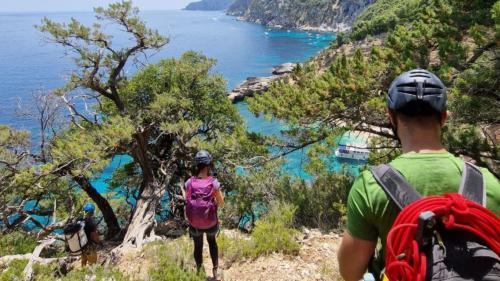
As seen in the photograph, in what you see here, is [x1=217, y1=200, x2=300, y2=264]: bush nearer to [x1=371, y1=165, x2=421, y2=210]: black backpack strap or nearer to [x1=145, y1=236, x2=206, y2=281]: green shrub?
[x1=145, y1=236, x2=206, y2=281]: green shrub

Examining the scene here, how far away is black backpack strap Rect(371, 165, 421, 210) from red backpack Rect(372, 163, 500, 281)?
52 millimetres

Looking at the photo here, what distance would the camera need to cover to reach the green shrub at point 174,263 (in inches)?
196

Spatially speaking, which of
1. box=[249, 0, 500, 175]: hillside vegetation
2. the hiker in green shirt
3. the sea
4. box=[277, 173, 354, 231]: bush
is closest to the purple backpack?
the hiker in green shirt

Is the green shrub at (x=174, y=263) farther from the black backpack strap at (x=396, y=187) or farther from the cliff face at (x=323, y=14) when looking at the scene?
the cliff face at (x=323, y=14)

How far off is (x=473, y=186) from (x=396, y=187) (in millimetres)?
313

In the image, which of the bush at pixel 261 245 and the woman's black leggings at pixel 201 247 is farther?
the bush at pixel 261 245

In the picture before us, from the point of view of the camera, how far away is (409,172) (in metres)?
1.77

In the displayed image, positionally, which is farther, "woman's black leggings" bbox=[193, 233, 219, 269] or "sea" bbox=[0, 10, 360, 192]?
"sea" bbox=[0, 10, 360, 192]

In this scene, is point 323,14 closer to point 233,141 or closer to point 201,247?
point 233,141

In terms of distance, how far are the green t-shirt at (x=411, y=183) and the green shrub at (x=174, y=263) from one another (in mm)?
3551

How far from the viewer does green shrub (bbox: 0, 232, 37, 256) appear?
10.4 m

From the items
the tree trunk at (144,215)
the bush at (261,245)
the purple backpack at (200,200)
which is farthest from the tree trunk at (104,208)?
the purple backpack at (200,200)

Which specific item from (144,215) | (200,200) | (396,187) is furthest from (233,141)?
(396,187)

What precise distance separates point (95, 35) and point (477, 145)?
11389 mm
